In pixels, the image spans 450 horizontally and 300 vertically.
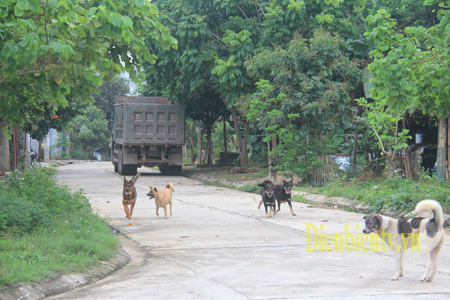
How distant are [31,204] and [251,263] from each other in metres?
3.60

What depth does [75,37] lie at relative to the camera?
616cm

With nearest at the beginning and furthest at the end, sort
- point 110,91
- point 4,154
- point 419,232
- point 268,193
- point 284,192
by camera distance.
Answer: point 419,232
point 268,193
point 284,192
point 4,154
point 110,91

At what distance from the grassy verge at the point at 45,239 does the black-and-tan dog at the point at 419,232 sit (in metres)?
3.37

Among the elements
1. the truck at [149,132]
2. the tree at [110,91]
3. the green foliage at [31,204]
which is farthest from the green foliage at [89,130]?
the green foliage at [31,204]

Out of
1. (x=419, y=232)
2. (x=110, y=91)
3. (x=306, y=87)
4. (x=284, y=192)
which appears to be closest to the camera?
(x=419, y=232)

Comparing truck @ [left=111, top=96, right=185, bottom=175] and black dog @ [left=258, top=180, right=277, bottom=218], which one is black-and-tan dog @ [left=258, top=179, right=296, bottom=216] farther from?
truck @ [left=111, top=96, right=185, bottom=175]

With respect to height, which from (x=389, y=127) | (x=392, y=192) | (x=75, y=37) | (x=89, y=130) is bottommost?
(x=392, y=192)

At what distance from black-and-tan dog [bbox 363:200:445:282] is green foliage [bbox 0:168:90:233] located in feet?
15.1

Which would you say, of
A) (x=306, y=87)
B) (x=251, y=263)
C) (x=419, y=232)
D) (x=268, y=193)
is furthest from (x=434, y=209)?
(x=306, y=87)

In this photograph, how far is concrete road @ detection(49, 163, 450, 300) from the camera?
486 centimetres

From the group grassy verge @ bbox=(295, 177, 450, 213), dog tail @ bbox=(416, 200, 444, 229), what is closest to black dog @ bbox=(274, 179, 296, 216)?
grassy verge @ bbox=(295, 177, 450, 213)

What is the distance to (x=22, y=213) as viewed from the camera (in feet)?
22.7

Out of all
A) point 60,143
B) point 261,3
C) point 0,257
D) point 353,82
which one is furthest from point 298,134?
point 60,143

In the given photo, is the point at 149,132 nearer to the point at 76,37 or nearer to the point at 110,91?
the point at 76,37
